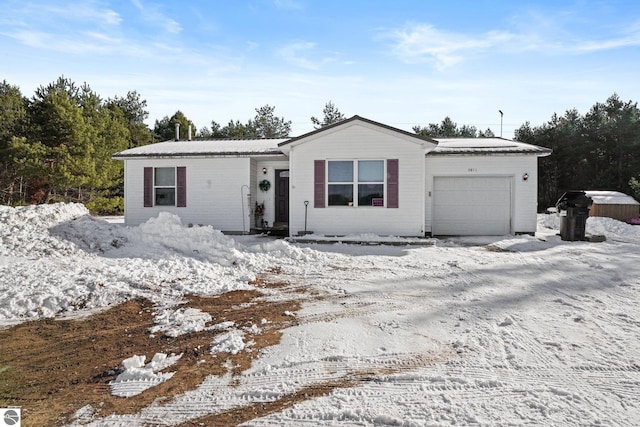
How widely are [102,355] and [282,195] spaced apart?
1067 cm

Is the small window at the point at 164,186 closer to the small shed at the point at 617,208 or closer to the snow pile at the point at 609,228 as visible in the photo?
the snow pile at the point at 609,228

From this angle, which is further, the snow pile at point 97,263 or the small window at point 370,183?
the small window at point 370,183

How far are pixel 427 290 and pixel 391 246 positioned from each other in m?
4.67

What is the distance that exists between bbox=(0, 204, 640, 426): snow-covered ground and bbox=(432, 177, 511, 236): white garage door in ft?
10.0

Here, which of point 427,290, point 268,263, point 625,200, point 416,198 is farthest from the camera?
point 625,200

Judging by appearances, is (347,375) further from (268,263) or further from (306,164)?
(306,164)

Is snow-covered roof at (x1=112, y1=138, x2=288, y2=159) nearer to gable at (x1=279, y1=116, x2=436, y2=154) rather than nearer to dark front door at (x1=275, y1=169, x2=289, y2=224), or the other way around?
dark front door at (x1=275, y1=169, x2=289, y2=224)

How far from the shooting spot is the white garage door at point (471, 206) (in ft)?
42.5

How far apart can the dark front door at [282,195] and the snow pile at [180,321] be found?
29.9 feet

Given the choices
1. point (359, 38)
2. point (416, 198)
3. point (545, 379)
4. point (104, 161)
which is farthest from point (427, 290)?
point (104, 161)

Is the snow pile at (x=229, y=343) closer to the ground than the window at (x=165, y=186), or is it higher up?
closer to the ground

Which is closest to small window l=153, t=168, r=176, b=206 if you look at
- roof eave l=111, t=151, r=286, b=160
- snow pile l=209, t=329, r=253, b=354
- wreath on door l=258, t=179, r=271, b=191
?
roof eave l=111, t=151, r=286, b=160

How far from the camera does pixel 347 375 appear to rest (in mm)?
3146

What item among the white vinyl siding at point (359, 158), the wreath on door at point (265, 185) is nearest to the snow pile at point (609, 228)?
the white vinyl siding at point (359, 158)
